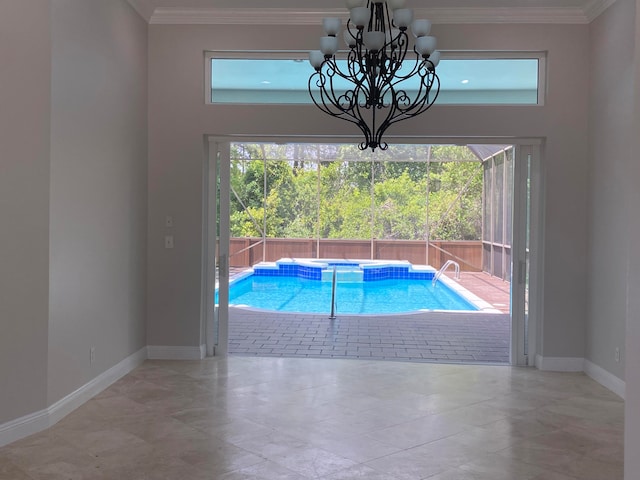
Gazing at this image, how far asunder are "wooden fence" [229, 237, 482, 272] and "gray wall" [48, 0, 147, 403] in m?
8.02

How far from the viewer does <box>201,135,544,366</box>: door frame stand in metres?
4.81

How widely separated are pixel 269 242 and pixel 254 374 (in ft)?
27.9

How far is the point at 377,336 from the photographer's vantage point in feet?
20.2

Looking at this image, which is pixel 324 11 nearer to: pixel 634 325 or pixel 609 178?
pixel 609 178

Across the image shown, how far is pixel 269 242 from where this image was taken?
42.4 feet

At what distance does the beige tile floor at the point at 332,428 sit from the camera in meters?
2.76

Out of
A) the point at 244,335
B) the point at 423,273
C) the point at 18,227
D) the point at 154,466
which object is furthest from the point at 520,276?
the point at 423,273

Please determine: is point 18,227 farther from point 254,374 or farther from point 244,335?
point 244,335

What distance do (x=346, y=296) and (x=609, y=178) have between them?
5.99 m

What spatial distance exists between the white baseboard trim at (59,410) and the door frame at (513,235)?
91cm

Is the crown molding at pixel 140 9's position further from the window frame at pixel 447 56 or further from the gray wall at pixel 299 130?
the window frame at pixel 447 56

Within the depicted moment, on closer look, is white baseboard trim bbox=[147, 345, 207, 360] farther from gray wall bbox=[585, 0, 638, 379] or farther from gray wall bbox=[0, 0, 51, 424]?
gray wall bbox=[585, 0, 638, 379]

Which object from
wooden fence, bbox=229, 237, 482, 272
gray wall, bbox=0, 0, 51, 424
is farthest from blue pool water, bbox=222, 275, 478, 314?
gray wall, bbox=0, 0, 51, 424

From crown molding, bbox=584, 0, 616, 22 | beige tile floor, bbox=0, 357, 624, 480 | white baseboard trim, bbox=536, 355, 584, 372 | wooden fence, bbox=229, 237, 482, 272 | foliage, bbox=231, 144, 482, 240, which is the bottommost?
beige tile floor, bbox=0, 357, 624, 480
